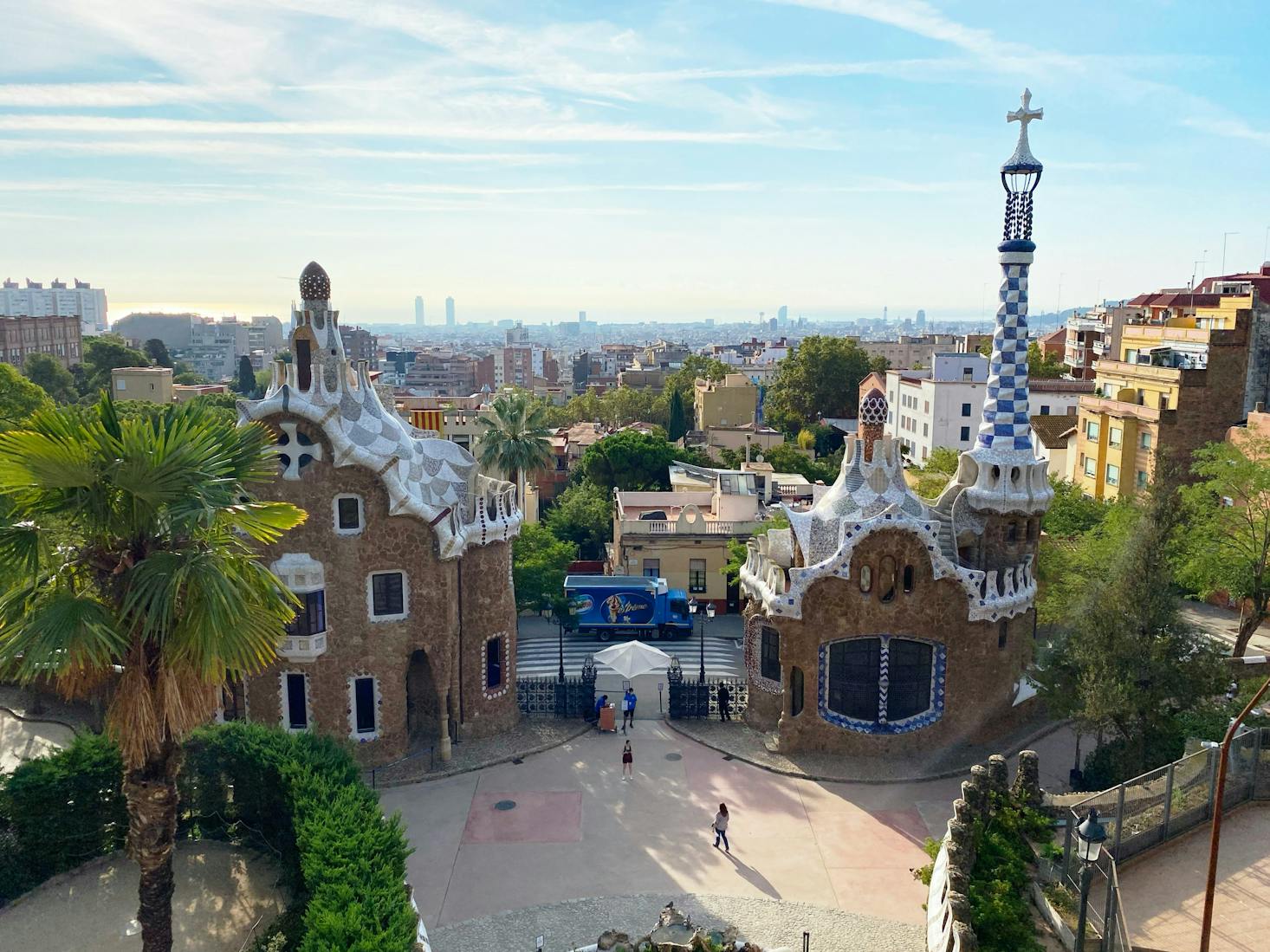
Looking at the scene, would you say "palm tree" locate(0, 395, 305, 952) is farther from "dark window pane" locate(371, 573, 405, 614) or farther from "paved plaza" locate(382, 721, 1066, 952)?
"dark window pane" locate(371, 573, 405, 614)

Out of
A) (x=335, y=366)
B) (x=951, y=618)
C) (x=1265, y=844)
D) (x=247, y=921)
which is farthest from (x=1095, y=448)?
(x=247, y=921)

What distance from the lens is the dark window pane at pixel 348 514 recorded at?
2653 cm

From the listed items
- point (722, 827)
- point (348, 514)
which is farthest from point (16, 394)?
point (722, 827)

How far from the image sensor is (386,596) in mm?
27375

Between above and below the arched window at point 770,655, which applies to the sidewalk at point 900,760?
below

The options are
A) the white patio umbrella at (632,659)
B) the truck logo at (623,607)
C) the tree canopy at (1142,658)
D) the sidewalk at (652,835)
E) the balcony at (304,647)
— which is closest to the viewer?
the sidewalk at (652,835)

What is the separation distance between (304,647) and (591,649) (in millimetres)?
14563

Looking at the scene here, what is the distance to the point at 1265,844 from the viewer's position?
1825 cm

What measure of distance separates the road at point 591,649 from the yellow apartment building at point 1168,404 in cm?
1993

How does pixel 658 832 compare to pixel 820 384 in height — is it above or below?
below

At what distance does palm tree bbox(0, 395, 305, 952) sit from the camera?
13219mm

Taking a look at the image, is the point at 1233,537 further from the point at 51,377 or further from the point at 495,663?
the point at 51,377

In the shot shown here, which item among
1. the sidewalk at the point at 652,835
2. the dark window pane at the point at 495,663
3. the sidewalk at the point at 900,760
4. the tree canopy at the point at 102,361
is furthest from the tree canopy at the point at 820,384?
the tree canopy at the point at 102,361

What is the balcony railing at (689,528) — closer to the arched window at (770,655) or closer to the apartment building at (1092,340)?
the arched window at (770,655)
